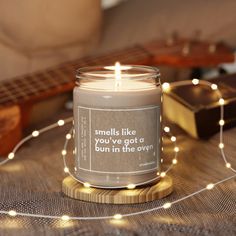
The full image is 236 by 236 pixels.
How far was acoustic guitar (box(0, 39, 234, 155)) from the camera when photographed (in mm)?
926

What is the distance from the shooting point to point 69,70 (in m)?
1.07

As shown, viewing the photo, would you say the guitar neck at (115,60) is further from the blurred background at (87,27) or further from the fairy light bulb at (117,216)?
the fairy light bulb at (117,216)

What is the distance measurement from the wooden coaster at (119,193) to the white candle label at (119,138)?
2cm

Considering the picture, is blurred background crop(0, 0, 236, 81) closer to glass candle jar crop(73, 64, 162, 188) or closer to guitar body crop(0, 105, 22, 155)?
guitar body crop(0, 105, 22, 155)

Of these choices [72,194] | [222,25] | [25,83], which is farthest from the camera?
[222,25]

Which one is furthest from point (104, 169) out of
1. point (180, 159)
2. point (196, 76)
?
point (196, 76)

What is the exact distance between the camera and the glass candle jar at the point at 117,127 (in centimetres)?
62

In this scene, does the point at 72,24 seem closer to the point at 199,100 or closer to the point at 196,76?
the point at 196,76

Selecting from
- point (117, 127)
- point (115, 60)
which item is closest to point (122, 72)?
point (117, 127)

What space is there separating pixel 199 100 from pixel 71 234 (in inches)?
16.0

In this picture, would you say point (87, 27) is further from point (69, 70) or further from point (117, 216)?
point (117, 216)

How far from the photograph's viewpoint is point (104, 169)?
24.8 inches

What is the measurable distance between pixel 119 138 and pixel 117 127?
1 cm

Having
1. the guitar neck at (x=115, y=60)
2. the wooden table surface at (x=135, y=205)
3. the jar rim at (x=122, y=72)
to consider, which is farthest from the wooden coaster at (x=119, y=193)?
the guitar neck at (x=115, y=60)
